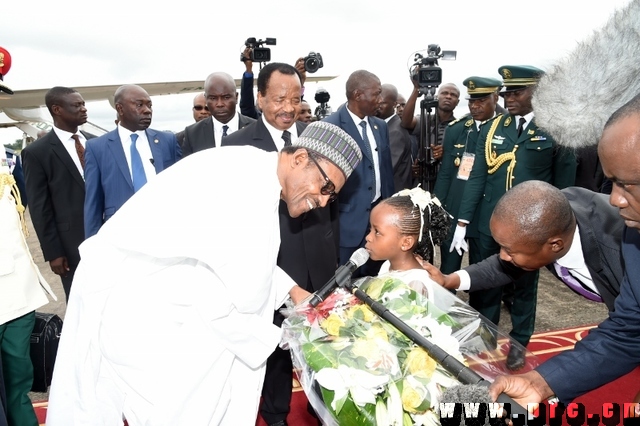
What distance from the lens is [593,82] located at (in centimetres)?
162

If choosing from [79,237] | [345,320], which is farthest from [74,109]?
[345,320]

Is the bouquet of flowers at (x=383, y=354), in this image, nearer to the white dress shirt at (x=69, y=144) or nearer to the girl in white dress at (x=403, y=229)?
the girl in white dress at (x=403, y=229)

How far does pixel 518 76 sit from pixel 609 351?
Result: 2645mm

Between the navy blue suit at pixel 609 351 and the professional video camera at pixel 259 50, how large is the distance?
3.82 metres

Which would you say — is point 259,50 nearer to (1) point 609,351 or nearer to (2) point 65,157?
(2) point 65,157

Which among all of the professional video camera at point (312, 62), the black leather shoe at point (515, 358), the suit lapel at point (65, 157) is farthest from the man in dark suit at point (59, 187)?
the black leather shoe at point (515, 358)

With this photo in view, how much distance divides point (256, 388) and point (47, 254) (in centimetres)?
289

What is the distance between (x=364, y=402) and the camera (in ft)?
4.32

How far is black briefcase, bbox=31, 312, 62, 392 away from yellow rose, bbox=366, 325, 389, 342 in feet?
8.71

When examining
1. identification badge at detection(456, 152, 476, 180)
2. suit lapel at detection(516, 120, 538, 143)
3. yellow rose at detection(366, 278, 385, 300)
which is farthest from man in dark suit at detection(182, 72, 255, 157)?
yellow rose at detection(366, 278, 385, 300)

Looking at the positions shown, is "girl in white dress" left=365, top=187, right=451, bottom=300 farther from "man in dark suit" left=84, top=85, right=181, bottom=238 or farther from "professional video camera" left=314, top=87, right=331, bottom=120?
"professional video camera" left=314, top=87, right=331, bottom=120

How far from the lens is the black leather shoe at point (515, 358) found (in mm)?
1533

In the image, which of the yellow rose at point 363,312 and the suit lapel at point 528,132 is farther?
the suit lapel at point 528,132

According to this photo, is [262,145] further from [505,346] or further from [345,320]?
[505,346]
